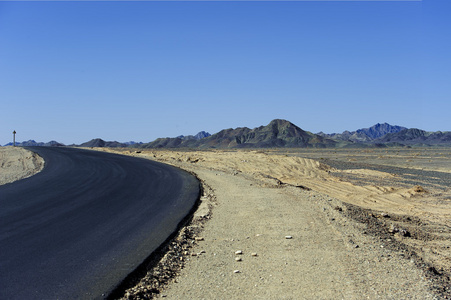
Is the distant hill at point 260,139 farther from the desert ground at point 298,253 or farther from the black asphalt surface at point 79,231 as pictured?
the desert ground at point 298,253

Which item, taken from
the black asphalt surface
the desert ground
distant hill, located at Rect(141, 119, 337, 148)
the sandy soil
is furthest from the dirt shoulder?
distant hill, located at Rect(141, 119, 337, 148)

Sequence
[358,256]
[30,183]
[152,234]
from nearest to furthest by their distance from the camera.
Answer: [358,256], [152,234], [30,183]

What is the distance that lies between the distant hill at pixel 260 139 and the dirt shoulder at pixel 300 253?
125100 mm

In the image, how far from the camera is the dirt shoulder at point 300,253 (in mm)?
5957

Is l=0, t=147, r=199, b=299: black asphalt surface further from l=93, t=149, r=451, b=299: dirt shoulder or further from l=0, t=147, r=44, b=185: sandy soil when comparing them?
l=0, t=147, r=44, b=185: sandy soil

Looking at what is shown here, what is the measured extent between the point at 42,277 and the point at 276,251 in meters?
4.09

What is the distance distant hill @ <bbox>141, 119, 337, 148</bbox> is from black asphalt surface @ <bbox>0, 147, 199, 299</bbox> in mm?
124046

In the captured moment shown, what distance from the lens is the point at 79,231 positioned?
8.79 metres

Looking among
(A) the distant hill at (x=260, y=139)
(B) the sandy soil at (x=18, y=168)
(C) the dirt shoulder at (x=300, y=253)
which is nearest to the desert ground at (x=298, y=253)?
(C) the dirt shoulder at (x=300, y=253)

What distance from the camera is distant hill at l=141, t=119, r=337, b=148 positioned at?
472ft

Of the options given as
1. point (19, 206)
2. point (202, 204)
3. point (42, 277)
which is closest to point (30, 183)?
point (19, 206)

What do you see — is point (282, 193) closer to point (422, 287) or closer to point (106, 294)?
point (422, 287)

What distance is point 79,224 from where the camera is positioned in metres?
9.42

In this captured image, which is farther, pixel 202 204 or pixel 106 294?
pixel 202 204
